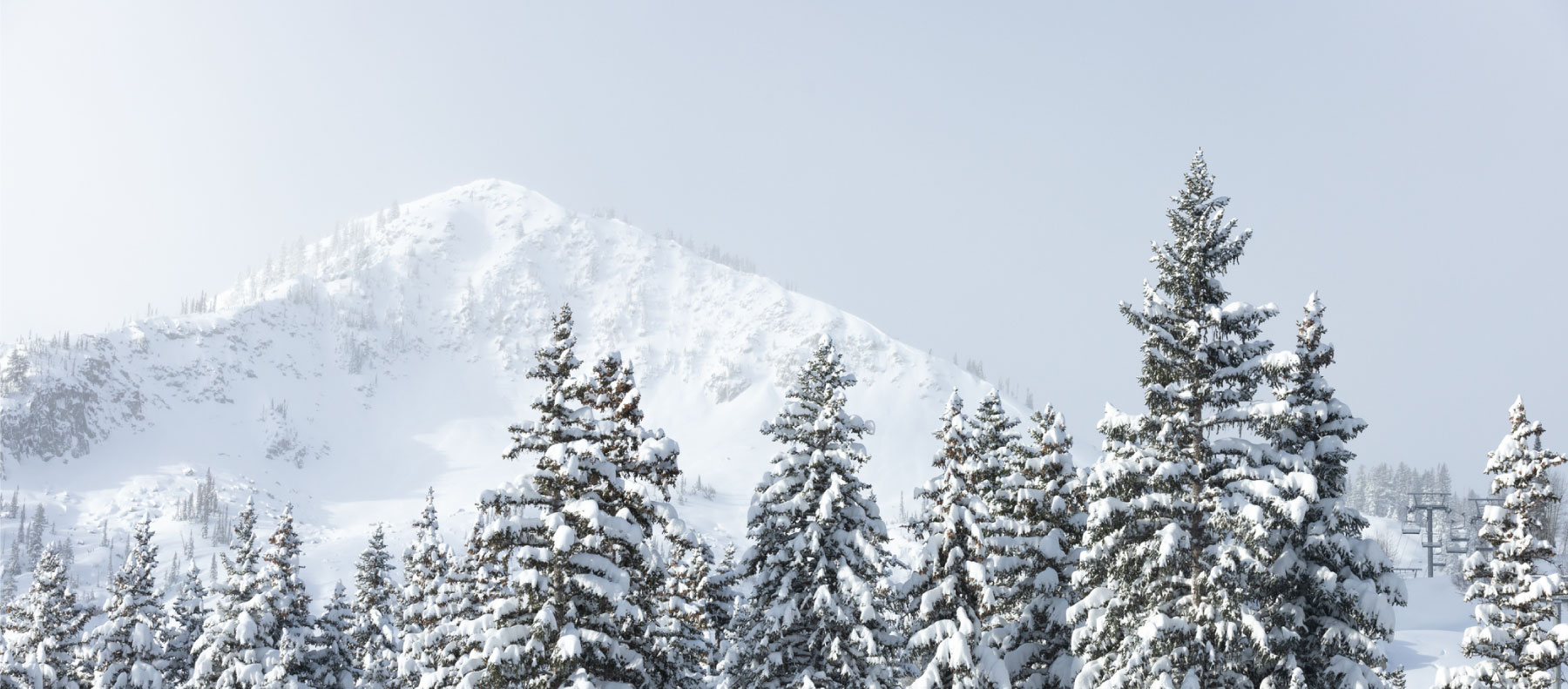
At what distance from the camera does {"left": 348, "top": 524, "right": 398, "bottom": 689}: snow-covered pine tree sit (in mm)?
45344

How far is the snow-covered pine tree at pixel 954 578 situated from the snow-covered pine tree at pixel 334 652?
28.9 m

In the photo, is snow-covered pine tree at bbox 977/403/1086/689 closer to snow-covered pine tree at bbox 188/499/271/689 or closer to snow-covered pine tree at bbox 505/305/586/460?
snow-covered pine tree at bbox 505/305/586/460

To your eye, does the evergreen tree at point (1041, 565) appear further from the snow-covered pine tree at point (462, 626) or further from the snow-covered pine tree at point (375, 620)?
the snow-covered pine tree at point (375, 620)

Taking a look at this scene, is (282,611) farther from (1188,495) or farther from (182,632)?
(1188,495)

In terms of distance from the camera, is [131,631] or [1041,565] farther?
[131,631]

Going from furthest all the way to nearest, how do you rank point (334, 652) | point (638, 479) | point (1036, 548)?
point (334, 652) < point (1036, 548) < point (638, 479)

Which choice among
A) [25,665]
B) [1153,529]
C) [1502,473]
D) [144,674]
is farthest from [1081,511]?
[25,665]

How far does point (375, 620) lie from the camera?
45906mm

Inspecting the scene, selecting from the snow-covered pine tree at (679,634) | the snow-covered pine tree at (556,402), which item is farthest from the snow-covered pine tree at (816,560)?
the snow-covered pine tree at (556,402)

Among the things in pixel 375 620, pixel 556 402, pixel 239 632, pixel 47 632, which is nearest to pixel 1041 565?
pixel 556 402

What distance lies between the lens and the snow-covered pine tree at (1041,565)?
27016 millimetres

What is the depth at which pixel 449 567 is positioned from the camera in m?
38.5

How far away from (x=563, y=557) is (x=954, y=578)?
9906 mm

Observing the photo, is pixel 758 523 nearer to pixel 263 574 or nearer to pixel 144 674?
pixel 263 574
